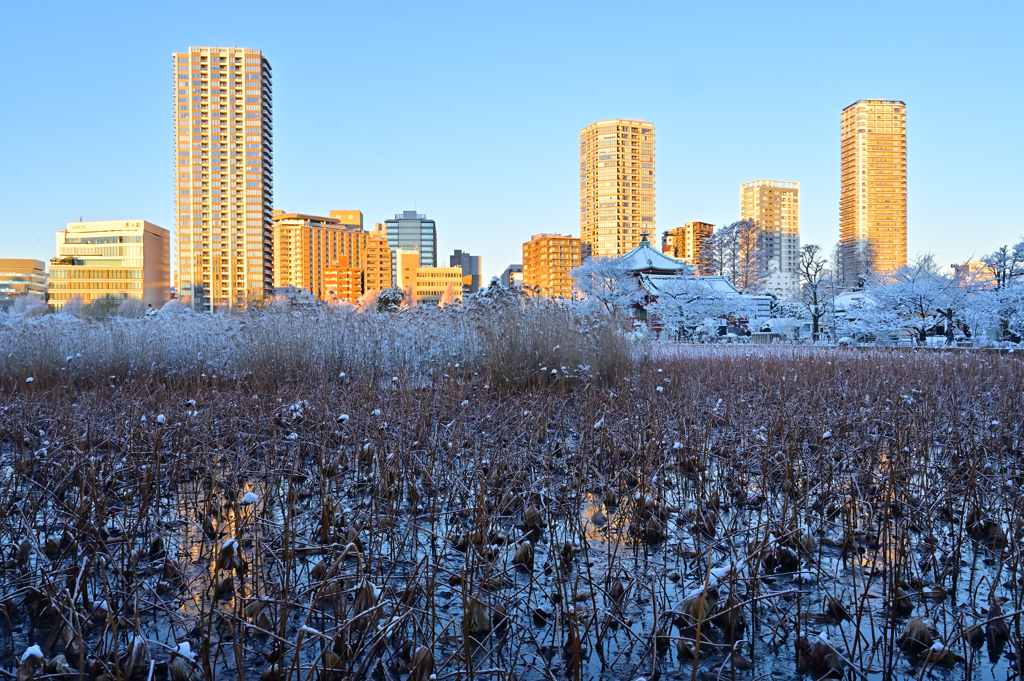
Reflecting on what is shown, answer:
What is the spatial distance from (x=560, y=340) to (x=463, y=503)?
4633 millimetres

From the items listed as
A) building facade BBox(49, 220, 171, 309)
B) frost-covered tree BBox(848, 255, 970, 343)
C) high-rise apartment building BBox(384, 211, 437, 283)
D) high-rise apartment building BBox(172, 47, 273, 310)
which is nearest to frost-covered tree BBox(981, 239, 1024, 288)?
frost-covered tree BBox(848, 255, 970, 343)

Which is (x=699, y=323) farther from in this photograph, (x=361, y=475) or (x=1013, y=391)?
(x=361, y=475)

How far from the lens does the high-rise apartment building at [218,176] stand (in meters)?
98.6

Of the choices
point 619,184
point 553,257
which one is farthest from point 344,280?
point 619,184

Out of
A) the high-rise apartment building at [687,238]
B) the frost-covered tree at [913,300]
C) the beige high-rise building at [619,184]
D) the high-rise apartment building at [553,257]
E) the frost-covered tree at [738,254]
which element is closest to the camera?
the frost-covered tree at [913,300]

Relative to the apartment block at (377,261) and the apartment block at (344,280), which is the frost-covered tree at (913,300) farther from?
the apartment block at (377,261)

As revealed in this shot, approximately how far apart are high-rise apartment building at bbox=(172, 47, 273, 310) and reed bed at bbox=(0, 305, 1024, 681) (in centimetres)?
10121

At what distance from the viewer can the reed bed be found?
1.91m

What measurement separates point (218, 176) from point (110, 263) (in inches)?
1003

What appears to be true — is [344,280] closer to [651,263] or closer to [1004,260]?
[651,263]

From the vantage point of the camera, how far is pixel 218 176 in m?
99.1

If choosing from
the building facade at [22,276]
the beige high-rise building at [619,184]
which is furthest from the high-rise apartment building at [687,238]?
the building facade at [22,276]

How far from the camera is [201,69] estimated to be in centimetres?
9988

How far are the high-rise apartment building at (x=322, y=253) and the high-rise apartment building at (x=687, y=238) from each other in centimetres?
6233
